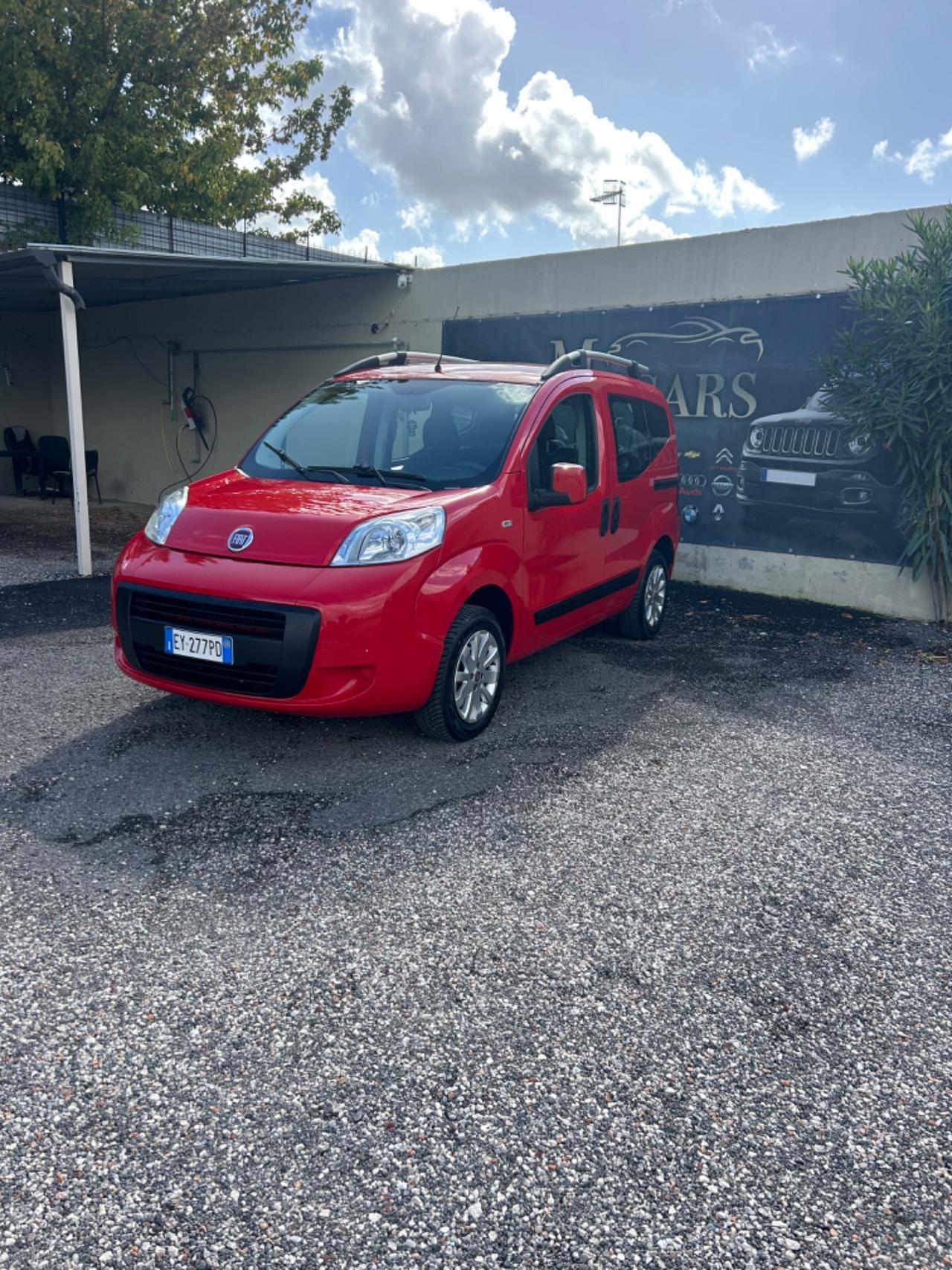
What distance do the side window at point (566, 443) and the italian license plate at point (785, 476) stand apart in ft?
11.0

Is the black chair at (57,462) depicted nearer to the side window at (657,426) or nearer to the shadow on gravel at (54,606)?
the shadow on gravel at (54,606)

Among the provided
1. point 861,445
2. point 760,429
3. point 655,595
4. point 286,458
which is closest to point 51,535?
point 286,458

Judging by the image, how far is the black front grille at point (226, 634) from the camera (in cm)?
390

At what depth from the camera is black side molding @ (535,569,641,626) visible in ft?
16.8

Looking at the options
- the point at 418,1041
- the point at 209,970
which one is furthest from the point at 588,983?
the point at 209,970

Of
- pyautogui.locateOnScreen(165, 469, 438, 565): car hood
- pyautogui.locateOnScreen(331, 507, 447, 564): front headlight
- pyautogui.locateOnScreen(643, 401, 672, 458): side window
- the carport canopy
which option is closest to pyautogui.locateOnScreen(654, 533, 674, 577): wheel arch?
pyautogui.locateOnScreen(643, 401, 672, 458): side window

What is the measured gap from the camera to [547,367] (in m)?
5.41

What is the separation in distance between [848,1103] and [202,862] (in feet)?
7.07

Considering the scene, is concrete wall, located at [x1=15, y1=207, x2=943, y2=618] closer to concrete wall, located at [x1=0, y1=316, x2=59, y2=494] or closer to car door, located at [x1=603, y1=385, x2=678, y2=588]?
concrete wall, located at [x1=0, y1=316, x2=59, y2=494]

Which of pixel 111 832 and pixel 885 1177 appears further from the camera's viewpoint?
pixel 111 832

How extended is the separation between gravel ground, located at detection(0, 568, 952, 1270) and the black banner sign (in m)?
3.76

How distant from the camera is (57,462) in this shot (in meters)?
14.9

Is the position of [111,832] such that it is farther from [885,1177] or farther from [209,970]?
[885,1177]

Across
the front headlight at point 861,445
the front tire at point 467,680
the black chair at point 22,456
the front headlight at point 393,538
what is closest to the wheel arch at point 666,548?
the front headlight at point 861,445
